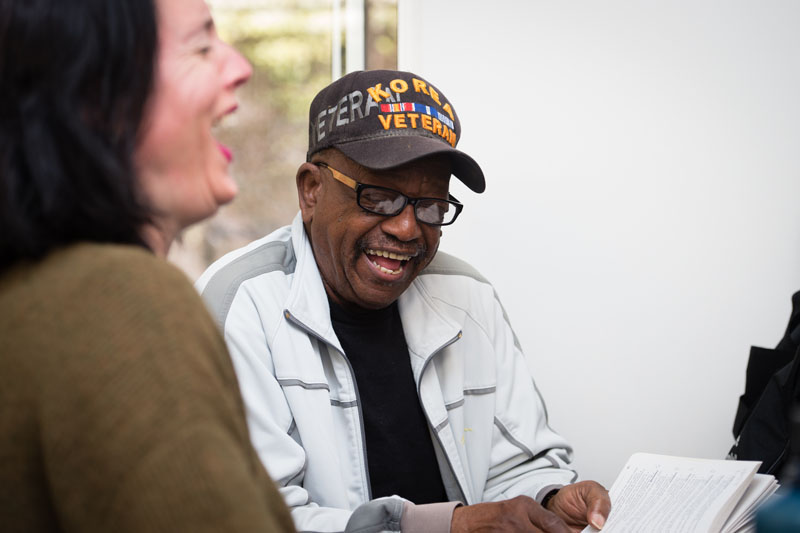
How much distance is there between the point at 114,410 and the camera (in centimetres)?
55

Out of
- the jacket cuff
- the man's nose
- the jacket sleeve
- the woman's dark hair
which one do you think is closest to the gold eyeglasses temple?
the man's nose

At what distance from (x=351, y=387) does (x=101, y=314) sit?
1074mm

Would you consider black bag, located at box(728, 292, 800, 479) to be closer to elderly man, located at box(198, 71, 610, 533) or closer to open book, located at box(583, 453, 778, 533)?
open book, located at box(583, 453, 778, 533)

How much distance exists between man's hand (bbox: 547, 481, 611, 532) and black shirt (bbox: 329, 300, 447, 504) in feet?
0.90

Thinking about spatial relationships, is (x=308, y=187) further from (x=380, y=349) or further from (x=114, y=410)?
(x=114, y=410)

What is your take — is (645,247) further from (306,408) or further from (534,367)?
(306,408)

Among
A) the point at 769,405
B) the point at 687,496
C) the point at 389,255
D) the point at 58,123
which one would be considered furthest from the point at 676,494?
the point at 58,123

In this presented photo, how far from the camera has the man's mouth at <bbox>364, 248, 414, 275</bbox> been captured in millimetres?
1688

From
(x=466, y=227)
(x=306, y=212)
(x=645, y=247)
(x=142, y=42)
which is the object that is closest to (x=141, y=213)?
(x=142, y=42)

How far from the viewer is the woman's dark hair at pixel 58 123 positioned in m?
0.64

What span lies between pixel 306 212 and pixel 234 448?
1.20 meters

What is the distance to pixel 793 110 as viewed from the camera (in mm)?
2279

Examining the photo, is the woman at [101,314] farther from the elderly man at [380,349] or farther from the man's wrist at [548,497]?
the man's wrist at [548,497]

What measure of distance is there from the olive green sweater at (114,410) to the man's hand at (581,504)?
3.16ft
